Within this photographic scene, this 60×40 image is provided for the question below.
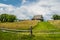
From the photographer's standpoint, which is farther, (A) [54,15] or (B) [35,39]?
(A) [54,15]

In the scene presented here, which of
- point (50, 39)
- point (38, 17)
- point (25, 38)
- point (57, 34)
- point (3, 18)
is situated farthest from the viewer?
point (38, 17)

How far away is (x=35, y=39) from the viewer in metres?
21.7

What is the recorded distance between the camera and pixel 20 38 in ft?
69.6

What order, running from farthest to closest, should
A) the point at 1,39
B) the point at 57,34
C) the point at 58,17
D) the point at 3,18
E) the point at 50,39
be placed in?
the point at 58,17 → the point at 3,18 → the point at 57,34 → the point at 50,39 → the point at 1,39

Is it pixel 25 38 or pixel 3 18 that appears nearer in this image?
pixel 25 38

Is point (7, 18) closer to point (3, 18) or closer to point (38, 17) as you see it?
point (3, 18)

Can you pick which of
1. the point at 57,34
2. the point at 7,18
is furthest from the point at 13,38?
the point at 7,18

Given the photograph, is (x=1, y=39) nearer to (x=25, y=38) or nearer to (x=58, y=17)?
(x=25, y=38)

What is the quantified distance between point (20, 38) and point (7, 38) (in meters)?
1.61

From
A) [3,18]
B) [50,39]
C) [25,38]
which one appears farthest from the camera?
[3,18]

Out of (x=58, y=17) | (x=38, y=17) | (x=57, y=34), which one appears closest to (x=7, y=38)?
(x=57, y=34)

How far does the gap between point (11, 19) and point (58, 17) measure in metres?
59.8

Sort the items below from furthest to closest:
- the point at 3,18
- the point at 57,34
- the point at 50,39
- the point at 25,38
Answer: the point at 3,18, the point at 57,34, the point at 50,39, the point at 25,38

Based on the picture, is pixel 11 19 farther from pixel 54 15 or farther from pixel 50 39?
pixel 50 39
